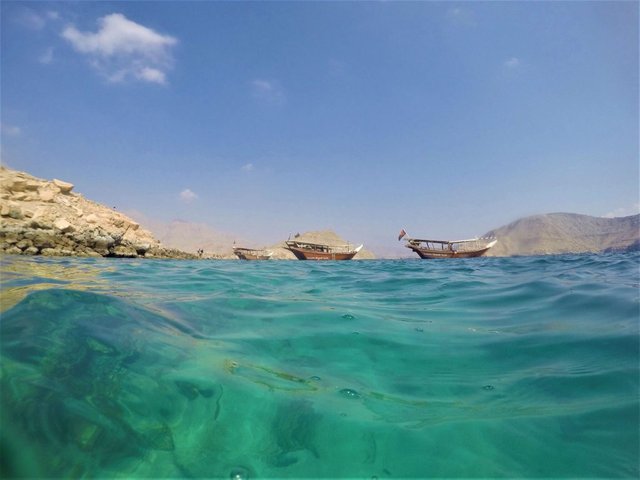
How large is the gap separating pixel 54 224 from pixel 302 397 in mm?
28099

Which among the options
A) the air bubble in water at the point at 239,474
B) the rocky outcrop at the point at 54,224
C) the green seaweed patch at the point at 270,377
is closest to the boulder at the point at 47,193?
the rocky outcrop at the point at 54,224

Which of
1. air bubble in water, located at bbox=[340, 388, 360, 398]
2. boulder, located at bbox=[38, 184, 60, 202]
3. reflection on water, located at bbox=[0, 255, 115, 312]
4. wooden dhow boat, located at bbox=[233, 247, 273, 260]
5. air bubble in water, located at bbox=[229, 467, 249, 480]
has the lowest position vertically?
air bubble in water, located at bbox=[229, 467, 249, 480]

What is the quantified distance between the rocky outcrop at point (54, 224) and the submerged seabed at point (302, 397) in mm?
22020

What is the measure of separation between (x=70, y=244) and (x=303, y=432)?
27654 mm

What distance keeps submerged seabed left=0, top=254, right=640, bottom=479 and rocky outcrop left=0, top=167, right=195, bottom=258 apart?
22.0m

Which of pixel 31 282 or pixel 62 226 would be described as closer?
pixel 31 282

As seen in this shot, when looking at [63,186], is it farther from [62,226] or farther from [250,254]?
[250,254]

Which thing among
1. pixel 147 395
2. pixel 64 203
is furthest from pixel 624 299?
pixel 64 203

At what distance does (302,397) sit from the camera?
1.99m

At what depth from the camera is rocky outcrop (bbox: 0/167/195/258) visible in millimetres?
19625

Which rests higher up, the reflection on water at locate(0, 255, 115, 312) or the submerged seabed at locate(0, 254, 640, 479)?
the reflection on water at locate(0, 255, 115, 312)

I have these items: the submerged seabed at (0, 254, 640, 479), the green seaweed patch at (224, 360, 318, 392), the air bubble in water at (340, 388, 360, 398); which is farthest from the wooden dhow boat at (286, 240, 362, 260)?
the air bubble in water at (340, 388, 360, 398)

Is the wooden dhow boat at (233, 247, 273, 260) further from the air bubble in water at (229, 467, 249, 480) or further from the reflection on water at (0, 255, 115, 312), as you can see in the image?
the air bubble in water at (229, 467, 249, 480)

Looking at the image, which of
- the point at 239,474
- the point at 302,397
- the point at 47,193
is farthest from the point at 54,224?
the point at 239,474
